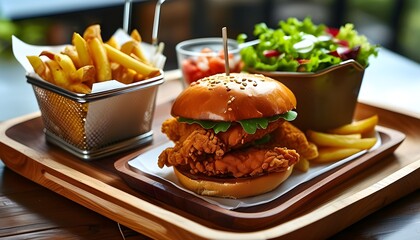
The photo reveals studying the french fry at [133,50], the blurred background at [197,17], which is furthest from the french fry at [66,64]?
the blurred background at [197,17]

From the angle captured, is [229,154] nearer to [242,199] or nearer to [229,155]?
[229,155]

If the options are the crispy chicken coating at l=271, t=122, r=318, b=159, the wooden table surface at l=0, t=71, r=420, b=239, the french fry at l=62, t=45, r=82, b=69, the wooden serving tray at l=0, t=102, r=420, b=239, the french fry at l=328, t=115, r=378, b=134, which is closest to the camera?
the wooden serving tray at l=0, t=102, r=420, b=239

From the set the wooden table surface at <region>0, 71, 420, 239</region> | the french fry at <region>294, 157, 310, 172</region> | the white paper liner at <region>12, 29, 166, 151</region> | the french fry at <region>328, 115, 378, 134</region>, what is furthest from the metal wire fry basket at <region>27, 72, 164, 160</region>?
the french fry at <region>328, 115, 378, 134</region>

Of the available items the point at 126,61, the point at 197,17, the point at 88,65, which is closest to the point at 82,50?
the point at 88,65

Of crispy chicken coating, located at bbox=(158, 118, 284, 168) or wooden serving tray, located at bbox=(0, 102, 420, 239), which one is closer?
wooden serving tray, located at bbox=(0, 102, 420, 239)

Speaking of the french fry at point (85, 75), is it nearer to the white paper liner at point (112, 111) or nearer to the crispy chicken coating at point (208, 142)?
the white paper liner at point (112, 111)

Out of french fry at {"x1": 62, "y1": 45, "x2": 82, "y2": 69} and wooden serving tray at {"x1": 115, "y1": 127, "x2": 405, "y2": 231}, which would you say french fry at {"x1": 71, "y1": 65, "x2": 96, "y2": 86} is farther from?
wooden serving tray at {"x1": 115, "y1": 127, "x2": 405, "y2": 231}

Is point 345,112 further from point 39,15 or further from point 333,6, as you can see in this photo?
point 333,6

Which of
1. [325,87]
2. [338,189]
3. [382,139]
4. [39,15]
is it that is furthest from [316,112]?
[39,15]
